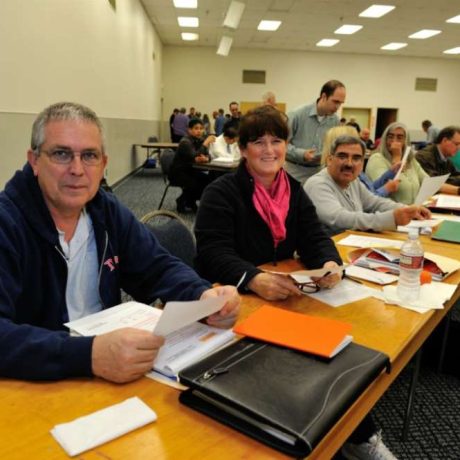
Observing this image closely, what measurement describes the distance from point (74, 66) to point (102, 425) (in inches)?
184

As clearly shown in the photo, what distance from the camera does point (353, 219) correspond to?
7.61 ft

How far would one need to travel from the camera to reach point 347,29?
411 inches

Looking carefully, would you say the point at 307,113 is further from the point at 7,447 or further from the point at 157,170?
the point at 157,170

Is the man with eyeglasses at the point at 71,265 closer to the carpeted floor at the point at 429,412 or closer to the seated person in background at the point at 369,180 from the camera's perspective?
the carpeted floor at the point at 429,412

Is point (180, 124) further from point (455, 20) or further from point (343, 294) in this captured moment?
point (343, 294)

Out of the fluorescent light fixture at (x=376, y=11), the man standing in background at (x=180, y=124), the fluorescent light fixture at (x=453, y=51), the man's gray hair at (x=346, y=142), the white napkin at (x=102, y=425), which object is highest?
the fluorescent light fixture at (x=453, y=51)

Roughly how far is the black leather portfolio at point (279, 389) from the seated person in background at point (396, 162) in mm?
2602

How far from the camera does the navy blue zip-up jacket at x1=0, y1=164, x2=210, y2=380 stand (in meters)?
0.88

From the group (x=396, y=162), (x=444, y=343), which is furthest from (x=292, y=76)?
(x=444, y=343)

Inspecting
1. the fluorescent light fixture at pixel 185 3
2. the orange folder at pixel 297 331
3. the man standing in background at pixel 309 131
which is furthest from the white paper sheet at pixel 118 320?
the fluorescent light fixture at pixel 185 3

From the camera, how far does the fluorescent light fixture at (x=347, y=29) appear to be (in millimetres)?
10141

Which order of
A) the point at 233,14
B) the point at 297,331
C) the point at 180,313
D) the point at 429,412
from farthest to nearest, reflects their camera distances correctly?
the point at 233,14 → the point at 429,412 → the point at 297,331 → the point at 180,313

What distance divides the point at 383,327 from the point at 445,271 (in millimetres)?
625

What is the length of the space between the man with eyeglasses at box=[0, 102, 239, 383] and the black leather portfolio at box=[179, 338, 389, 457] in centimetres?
15
